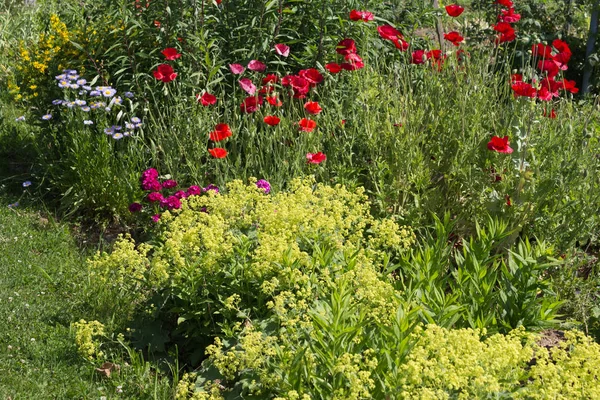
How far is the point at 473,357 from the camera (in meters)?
2.76

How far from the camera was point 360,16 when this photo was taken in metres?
5.18

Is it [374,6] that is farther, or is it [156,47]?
[374,6]

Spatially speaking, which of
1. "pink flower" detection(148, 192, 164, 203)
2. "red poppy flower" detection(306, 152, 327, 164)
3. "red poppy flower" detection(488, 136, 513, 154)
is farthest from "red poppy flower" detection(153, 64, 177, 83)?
"red poppy flower" detection(488, 136, 513, 154)

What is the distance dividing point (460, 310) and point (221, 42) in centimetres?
302

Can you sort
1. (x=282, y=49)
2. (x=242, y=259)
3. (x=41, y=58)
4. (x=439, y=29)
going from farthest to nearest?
(x=439, y=29) → (x=41, y=58) → (x=282, y=49) → (x=242, y=259)

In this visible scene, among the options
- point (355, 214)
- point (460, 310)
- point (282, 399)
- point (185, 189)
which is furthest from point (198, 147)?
point (282, 399)

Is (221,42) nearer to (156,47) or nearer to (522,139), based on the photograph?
(156,47)

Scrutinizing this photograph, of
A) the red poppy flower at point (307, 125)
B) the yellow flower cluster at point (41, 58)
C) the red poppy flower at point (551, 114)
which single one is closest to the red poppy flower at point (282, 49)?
the red poppy flower at point (307, 125)

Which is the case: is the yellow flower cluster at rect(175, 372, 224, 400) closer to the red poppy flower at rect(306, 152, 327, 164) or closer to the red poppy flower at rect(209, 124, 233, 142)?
the red poppy flower at rect(306, 152, 327, 164)

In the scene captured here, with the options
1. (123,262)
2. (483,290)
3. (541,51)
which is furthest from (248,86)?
(483,290)

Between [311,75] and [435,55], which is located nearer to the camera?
[311,75]

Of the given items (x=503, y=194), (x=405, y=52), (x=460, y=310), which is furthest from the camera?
(x=405, y=52)

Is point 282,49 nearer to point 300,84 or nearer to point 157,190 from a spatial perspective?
point 300,84

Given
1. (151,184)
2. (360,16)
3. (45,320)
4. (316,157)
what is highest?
(360,16)
